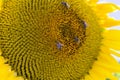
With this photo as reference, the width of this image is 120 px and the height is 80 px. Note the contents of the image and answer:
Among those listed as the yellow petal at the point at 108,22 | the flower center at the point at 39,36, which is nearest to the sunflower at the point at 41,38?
the flower center at the point at 39,36

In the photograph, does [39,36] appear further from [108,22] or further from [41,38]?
[108,22]

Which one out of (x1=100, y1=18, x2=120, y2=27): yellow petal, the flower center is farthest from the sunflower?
(x1=100, y1=18, x2=120, y2=27): yellow petal

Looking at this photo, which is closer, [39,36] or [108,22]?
[39,36]

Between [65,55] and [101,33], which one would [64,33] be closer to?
[65,55]

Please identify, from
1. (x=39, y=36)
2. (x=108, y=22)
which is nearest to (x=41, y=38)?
(x=39, y=36)

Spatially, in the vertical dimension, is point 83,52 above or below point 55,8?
below

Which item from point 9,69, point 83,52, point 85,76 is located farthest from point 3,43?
point 85,76

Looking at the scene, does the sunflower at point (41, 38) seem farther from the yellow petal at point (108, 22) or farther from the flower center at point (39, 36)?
the yellow petal at point (108, 22)

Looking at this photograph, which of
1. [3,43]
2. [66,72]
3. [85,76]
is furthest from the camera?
[85,76]
